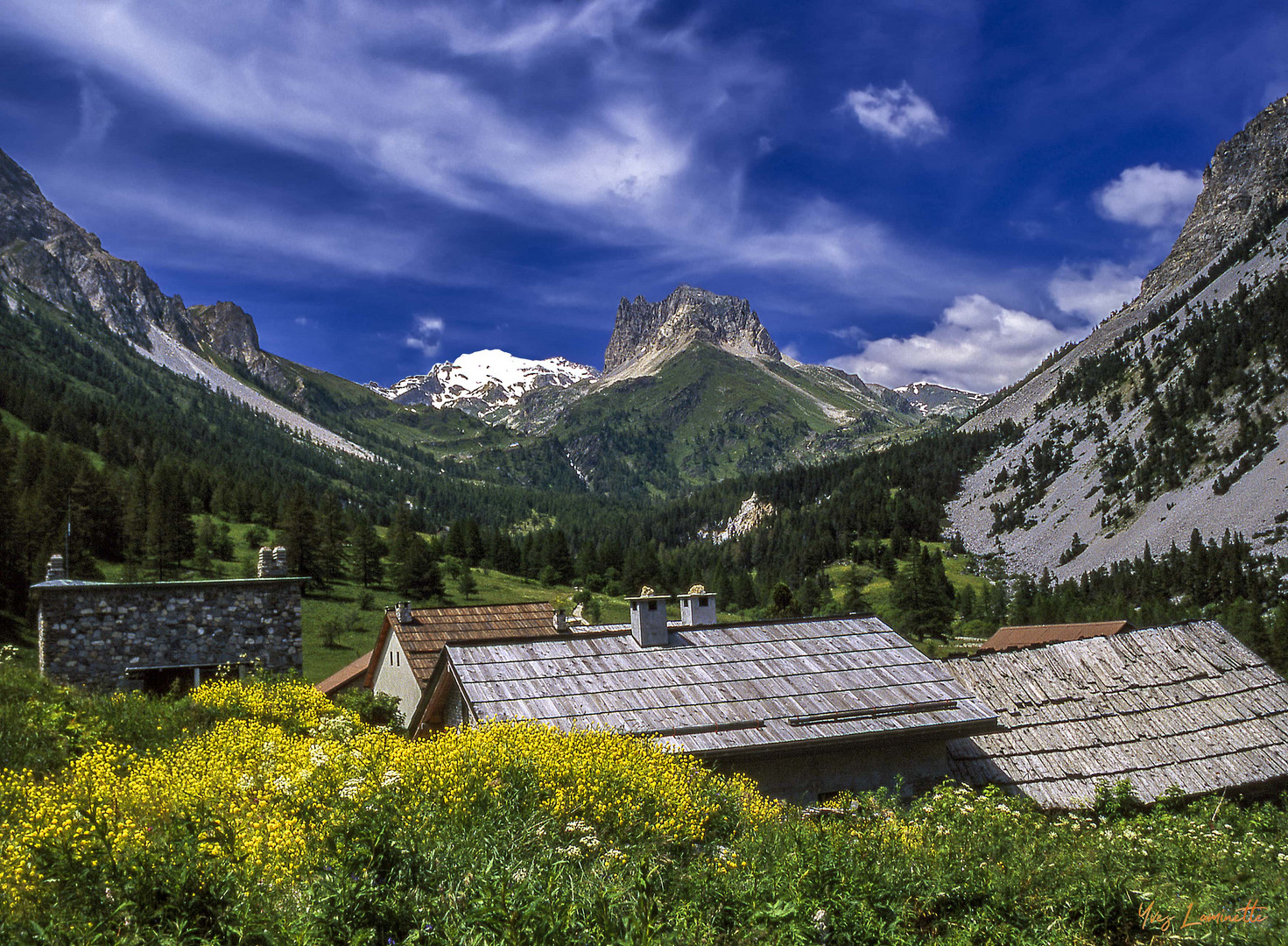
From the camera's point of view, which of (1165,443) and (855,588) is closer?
(855,588)

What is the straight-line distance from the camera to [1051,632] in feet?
166

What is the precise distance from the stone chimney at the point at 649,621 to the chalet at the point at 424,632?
476 inches

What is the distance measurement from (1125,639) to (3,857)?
27396 mm

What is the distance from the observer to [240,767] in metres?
11.5

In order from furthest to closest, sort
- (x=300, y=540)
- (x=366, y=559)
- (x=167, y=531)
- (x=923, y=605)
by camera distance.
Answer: (x=923, y=605) → (x=366, y=559) → (x=300, y=540) → (x=167, y=531)

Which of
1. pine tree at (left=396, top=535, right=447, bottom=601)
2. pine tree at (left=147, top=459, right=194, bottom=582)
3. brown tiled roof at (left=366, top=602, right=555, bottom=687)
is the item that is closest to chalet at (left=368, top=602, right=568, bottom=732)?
brown tiled roof at (left=366, top=602, right=555, bottom=687)

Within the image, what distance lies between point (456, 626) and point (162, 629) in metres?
12.4

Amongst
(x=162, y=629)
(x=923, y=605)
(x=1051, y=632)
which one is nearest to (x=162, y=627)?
(x=162, y=629)

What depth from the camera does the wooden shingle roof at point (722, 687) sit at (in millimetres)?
16016

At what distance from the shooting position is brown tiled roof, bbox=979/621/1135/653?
4444cm

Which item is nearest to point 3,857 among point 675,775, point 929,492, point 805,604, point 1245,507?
point 675,775

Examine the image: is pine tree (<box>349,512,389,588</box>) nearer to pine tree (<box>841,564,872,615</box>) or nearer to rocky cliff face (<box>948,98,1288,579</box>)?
pine tree (<box>841,564,872,615</box>)

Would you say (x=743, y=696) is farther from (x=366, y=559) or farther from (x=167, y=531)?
(x=167, y=531)

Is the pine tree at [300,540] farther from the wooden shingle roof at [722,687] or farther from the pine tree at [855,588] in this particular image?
the wooden shingle roof at [722,687]
